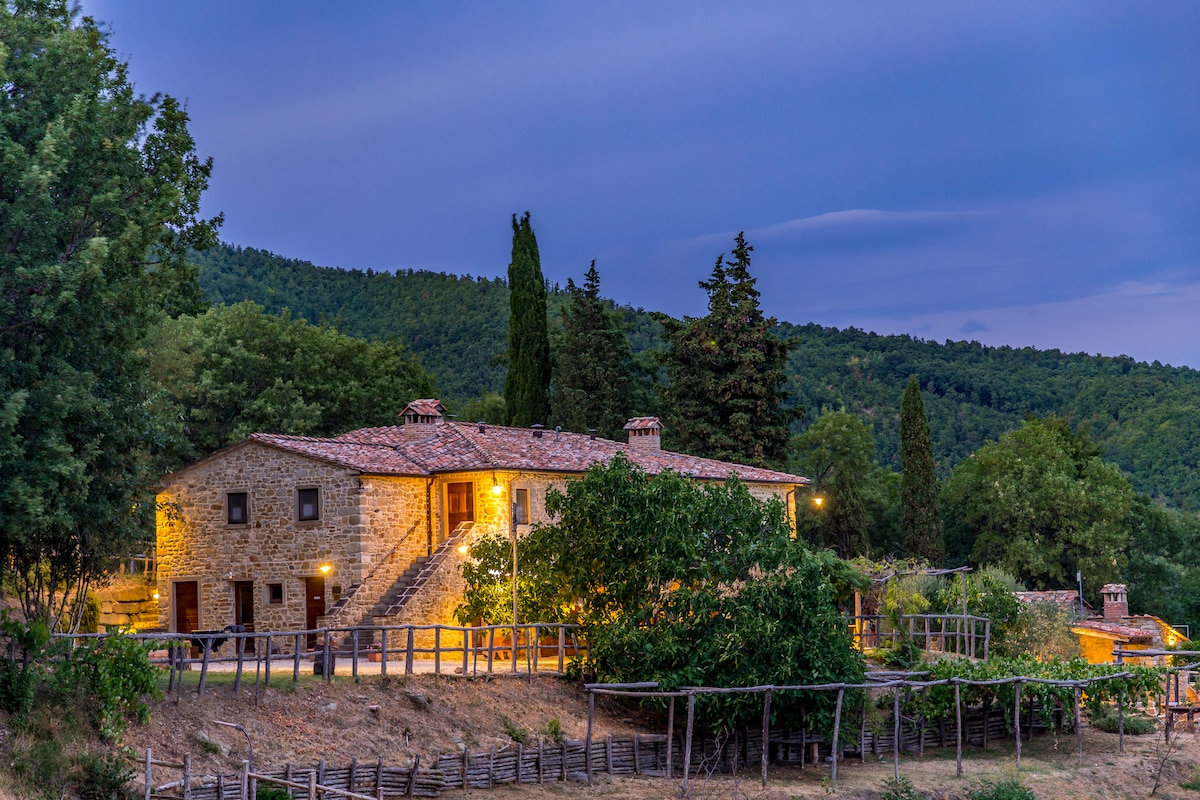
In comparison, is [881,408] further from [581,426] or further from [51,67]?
[51,67]

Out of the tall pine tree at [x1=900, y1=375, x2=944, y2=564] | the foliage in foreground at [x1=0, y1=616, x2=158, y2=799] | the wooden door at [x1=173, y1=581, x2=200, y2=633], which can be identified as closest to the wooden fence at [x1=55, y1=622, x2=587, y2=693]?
the wooden door at [x1=173, y1=581, x2=200, y2=633]

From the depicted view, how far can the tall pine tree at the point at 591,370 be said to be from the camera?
52.9m

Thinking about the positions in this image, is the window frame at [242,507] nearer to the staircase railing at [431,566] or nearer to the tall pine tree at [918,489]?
the staircase railing at [431,566]

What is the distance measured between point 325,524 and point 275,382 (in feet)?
44.4

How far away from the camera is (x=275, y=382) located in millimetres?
45906

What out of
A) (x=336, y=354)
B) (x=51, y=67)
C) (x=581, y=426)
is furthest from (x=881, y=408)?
(x=51, y=67)

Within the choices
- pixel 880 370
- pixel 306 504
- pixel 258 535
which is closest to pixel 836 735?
pixel 306 504

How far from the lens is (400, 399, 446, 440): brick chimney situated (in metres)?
38.2

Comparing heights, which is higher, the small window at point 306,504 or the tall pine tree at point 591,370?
the tall pine tree at point 591,370

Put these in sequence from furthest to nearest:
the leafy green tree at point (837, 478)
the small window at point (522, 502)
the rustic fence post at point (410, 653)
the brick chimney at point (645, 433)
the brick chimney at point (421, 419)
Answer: the leafy green tree at point (837, 478)
the brick chimney at point (645, 433)
the brick chimney at point (421, 419)
the small window at point (522, 502)
the rustic fence post at point (410, 653)

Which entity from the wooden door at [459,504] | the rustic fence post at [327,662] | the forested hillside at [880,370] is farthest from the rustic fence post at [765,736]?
the forested hillside at [880,370]

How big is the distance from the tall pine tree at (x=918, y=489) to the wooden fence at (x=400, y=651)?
23.2 metres

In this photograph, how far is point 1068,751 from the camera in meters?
31.3

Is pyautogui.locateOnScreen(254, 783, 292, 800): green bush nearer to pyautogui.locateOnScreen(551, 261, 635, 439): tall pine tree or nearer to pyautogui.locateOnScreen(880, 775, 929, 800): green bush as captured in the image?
pyautogui.locateOnScreen(880, 775, 929, 800): green bush
